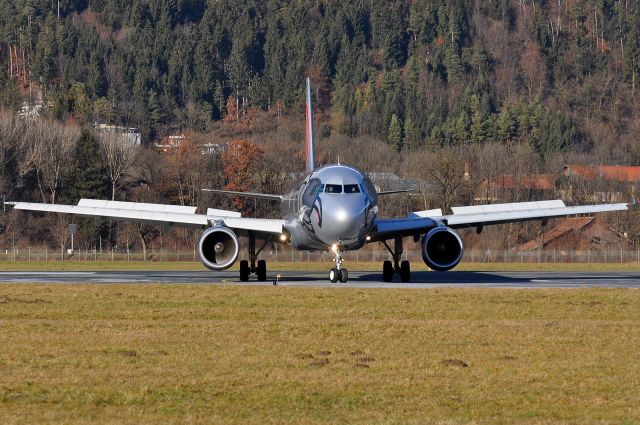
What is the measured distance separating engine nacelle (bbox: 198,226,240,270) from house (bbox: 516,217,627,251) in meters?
64.5

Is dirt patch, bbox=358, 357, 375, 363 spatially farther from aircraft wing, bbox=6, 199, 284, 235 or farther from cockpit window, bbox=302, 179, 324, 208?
aircraft wing, bbox=6, 199, 284, 235

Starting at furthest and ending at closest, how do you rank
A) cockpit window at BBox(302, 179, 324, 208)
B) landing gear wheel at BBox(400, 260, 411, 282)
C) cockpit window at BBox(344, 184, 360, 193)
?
landing gear wheel at BBox(400, 260, 411, 282) < cockpit window at BBox(302, 179, 324, 208) < cockpit window at BBox(344, 184, 360, 193)

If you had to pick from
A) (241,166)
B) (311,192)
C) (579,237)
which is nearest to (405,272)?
(311,192)

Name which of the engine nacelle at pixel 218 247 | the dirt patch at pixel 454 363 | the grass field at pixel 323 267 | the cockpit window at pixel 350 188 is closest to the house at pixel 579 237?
the grass field at pixel 323 267

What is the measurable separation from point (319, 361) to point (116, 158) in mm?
114595

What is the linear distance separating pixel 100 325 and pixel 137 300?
7.47 metres

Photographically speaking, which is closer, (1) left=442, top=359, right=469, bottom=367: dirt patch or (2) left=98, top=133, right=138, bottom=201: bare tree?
(1) left=442, top=359, right=469, bottom=367: dirt patch

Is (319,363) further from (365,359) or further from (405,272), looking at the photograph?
(405,272)

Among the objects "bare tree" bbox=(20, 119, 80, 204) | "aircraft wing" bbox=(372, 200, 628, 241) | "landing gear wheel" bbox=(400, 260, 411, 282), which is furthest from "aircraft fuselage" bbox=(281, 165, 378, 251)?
"bare tree" bbox=(20, 119, 80, 204)

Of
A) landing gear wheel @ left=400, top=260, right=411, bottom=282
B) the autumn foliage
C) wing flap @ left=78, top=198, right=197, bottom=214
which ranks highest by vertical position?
the autumn foliage

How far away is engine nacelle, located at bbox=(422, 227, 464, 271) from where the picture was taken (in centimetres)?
4600

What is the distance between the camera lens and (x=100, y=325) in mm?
27062

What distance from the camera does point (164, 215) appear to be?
49.0m

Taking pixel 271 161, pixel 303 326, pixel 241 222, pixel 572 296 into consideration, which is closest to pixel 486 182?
pixel 271 161
